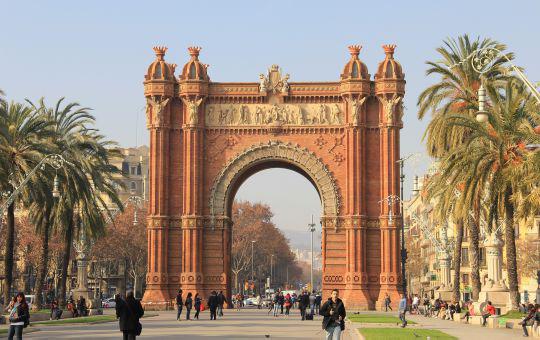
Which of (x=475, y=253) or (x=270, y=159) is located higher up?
(x=270, y=159)

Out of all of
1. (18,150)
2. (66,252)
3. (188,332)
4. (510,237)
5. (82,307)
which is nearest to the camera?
(188,332)

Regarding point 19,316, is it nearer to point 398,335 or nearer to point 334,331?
point 334,331

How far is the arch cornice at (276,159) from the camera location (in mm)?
73625

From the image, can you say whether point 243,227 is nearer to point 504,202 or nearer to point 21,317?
point 504,202

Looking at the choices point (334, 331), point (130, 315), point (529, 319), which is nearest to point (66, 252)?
point (529, 319)

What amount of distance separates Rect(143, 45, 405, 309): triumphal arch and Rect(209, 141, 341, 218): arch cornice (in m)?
0.07

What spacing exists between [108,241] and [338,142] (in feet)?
129

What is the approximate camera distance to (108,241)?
347 ft

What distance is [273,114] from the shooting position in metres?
74.4

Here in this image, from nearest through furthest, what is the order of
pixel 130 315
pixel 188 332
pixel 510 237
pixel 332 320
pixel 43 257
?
pixel 130 315, pixel 332 320, pixel 188 332, pixel 510 237, pixel 43 257

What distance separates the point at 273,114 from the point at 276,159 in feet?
10.5

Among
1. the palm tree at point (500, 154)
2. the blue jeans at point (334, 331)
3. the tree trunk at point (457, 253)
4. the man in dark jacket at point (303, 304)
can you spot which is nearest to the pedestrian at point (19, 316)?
the blue jeans at point (334, 331)

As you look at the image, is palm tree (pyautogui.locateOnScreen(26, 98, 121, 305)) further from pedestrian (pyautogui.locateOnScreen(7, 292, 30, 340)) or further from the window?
the window

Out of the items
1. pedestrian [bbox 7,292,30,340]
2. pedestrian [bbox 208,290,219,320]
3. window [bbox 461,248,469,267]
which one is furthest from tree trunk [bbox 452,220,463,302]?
window [bbox 461,248,469,267]
